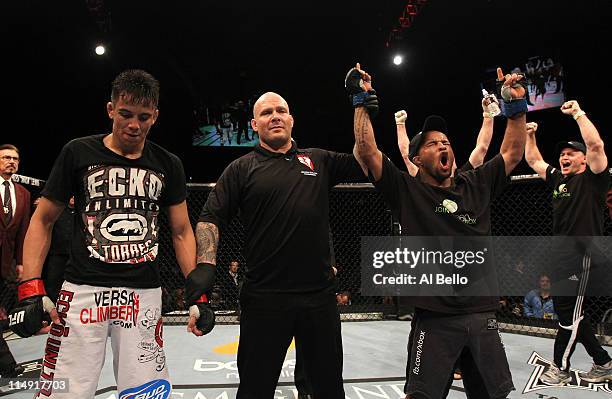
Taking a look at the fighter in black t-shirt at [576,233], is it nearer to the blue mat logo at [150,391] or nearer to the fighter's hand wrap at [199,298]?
the fighter's hand wrap at [199,298]

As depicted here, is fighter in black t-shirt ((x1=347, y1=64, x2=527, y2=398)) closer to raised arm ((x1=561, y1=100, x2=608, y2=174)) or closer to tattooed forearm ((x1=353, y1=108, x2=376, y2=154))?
tattooed forearm ((x1=353, y1=108, x2=376, y2=154))


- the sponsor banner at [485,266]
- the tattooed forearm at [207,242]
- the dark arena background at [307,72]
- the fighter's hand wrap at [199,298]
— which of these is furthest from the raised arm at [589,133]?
the dark arena background at [307,72]

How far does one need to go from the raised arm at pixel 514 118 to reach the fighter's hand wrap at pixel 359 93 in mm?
620

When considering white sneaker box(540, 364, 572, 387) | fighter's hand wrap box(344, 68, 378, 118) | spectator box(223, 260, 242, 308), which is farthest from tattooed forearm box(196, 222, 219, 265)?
spectator box(223, 260, 242, 308)

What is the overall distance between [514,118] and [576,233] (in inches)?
64.2

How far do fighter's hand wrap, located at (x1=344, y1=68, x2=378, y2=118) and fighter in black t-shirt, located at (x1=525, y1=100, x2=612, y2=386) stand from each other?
5.29 ft

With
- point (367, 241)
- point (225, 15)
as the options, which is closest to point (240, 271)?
point (367, 241)

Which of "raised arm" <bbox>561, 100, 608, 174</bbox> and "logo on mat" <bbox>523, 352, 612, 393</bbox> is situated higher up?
"raised arm" <bbox>561, 100, 608, 174</bbox>

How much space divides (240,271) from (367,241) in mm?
2023

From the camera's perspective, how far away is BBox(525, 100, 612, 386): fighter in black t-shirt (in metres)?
3.05

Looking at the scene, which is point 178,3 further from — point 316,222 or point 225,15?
point 316,222

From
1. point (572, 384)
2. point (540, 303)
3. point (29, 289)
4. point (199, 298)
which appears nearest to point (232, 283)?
point (540, 303)

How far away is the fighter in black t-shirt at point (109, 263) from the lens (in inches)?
61.2

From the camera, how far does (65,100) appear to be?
962 centimetres
